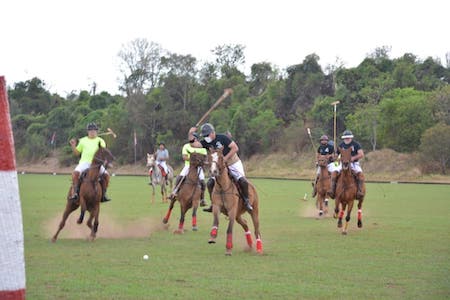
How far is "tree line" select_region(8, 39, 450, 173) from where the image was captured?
66.5 meters

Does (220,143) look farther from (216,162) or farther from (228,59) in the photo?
(228,59)

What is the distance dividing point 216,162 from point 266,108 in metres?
71.8

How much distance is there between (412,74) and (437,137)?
20.7 meters

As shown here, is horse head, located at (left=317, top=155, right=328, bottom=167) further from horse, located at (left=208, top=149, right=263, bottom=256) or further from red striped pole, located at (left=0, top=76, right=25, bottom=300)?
red striped pole, located at (left=0, top=76, right=25, bottom=300)

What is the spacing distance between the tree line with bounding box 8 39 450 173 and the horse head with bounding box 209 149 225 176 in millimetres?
49258

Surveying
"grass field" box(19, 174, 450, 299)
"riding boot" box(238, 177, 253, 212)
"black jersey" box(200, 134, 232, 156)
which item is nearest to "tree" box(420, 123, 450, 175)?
"grass field" box(19, 174, 450, 299)

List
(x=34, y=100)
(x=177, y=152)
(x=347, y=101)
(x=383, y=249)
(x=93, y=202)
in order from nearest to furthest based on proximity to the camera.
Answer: (x=383, y=249) < (x=93, y=202) < (x=347, y=101) < (x=177, y=152) < (x=34, y=100)

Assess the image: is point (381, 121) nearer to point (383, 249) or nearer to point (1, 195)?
point (383, 249)

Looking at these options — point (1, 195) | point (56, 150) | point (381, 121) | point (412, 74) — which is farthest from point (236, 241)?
point (56, 150)

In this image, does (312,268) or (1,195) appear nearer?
(1,195)

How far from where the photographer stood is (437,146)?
5962 cm

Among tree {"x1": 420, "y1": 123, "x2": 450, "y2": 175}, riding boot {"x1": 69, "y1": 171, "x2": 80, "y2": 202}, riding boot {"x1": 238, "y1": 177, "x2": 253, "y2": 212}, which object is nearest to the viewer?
riding boot {"x1": 238, "y1": 177, "x2": 253, "y2": 212}

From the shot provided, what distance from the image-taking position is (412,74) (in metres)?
79.1

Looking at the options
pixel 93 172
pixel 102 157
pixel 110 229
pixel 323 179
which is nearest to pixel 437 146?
pixel 323 179
